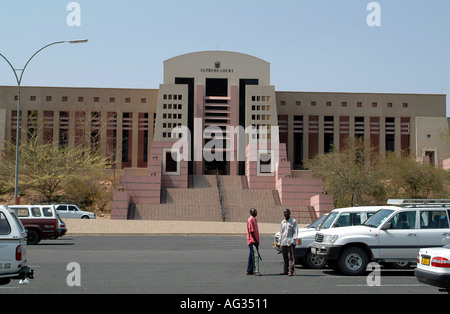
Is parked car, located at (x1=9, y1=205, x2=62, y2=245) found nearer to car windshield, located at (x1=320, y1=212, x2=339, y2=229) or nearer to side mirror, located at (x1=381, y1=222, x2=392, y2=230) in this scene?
car windshield, located at (x1=320, y1=212, x2=339, y2=229)

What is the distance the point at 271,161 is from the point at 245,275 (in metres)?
39.9

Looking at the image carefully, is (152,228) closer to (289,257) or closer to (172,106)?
(289,257)

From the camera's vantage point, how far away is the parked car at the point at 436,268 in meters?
10.0

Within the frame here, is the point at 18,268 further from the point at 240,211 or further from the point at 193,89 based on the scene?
the point at 193,89

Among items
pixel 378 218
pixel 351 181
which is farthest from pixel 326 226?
pixel 351 181

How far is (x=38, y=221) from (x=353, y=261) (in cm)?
1582

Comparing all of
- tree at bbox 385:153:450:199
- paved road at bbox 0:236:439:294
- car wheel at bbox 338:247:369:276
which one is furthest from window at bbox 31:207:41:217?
tree at bbox 385:153:450:199

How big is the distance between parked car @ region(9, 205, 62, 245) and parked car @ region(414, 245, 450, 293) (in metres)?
18.5

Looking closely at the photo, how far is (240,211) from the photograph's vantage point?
4459 cm

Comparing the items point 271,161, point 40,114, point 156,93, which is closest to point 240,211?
point 271,161

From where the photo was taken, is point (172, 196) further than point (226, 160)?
No

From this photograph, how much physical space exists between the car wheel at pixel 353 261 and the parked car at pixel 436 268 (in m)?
3.54

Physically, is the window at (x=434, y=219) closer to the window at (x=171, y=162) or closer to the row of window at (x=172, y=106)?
the window at (x=171, y=162)

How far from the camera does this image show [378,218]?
49.1ft
